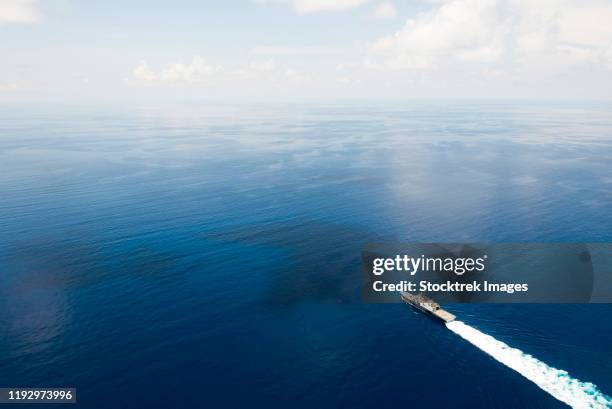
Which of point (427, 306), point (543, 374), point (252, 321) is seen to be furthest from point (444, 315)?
point (252, 321)

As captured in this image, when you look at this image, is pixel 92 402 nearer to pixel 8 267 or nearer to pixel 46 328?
pixel 46 328

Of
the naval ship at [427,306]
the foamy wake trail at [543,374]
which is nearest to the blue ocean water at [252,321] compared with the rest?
the foamy wake trail at [543,374]

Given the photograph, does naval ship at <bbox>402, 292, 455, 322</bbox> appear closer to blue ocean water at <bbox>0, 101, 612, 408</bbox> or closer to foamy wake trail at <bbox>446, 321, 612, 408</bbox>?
blue ocean water at <bbox>0, 101, 612, 408</bbox>

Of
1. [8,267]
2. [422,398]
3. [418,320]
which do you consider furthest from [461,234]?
[8,267]

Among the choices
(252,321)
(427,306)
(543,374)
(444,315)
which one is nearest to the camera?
(543,374)

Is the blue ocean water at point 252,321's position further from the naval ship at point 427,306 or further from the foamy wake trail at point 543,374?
the naval ship at point 427,306

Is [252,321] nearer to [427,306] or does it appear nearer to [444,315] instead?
[427,306]
